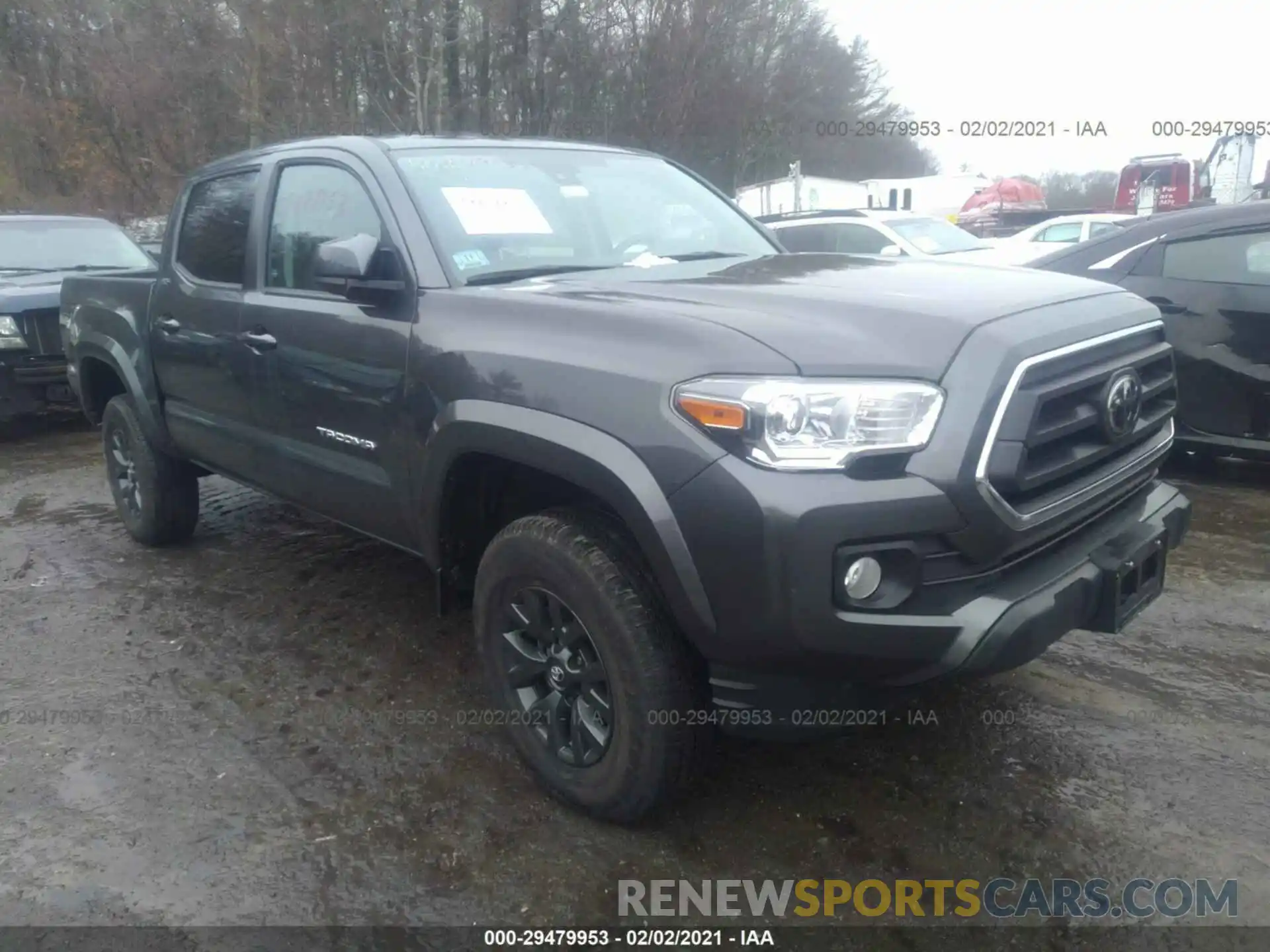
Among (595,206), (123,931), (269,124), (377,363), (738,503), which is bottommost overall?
(123,931)

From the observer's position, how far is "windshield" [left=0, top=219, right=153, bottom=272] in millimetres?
8500

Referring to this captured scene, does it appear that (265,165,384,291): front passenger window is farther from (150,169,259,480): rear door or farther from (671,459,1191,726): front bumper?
(671,459,1191,726): front bumper

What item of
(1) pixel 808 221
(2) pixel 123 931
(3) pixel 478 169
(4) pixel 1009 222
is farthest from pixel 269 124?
(2) pixel 123 931

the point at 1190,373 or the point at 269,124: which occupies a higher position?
the point at 269,124

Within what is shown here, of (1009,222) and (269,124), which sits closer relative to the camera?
(269,124)

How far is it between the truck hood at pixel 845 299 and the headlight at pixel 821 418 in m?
0.05

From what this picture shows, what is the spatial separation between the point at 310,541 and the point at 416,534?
93.0 inches

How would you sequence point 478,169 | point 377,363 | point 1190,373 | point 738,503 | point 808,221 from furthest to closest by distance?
point 808,221 → point 1190,373 → point 478,169 → point 377,363 → point 738,503

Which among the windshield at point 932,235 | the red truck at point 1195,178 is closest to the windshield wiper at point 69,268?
the windshield at point 932,235

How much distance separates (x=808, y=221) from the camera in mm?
11523

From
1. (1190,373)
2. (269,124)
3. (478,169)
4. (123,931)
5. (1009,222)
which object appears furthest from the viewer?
(1009,222)

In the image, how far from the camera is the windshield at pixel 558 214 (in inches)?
124

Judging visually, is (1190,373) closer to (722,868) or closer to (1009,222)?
(722,868)

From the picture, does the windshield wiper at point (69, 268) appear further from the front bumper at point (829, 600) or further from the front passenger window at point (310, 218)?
the front bumper at point (829, 600)
